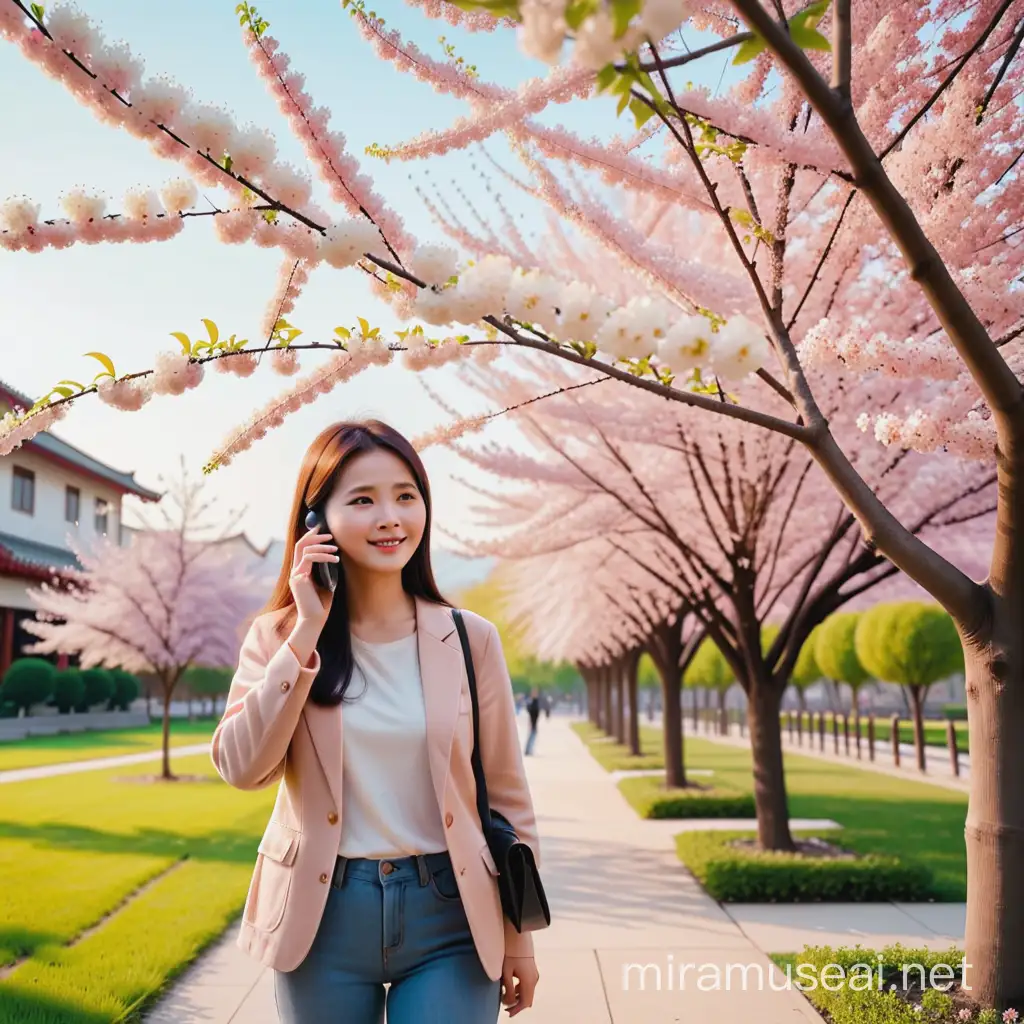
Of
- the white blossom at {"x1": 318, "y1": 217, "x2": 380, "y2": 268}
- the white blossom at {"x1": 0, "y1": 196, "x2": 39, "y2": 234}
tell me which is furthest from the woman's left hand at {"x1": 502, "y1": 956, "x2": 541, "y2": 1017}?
the white blossom at {"x1": 0, "y1": 196, "x2": 39, "y2": 234}

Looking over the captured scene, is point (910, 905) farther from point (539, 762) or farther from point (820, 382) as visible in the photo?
point (539, 762)

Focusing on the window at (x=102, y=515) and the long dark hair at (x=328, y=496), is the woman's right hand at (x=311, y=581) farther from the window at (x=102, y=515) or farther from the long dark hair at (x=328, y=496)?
the window at (x=102, y=515)

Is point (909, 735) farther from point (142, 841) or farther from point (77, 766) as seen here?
point (142, 841)

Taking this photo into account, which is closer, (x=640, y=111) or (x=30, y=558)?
(x=640, y=111)

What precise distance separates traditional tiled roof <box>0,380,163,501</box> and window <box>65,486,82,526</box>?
0.78m

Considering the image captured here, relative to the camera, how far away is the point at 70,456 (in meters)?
32.7

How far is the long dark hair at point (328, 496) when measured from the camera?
2541 millimetres

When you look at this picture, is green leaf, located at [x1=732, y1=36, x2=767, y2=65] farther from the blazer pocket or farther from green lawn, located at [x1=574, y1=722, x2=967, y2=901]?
green lawn, located at [x1=574, y1=722, x2=967, y2=901]

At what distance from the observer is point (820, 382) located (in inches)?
269

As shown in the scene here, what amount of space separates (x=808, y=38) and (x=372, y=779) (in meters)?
1.87

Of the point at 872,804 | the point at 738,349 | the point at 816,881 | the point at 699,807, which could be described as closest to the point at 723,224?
the point at 738,349

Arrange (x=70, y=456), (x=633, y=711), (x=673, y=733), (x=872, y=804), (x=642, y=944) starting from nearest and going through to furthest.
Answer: (x=642, y=944)
(x=872, y=804)
(x=673, y=733)
(x=633, y=711)
(x=70, y=456)

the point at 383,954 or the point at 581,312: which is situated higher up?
the point at 581,312

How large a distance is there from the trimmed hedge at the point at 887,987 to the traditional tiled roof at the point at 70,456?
23.5 metres
